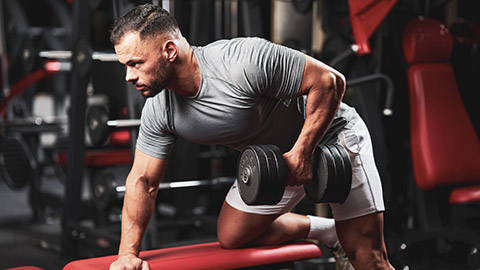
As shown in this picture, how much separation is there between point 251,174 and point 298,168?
14 centimetres

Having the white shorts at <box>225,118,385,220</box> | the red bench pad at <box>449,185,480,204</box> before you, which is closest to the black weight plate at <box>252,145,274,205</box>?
the white shorts at <box>225,118,385,220</box>

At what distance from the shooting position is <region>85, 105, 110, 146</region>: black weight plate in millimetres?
3078

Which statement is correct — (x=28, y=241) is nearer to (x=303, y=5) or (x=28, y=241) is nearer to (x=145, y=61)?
(x=303, y=5)

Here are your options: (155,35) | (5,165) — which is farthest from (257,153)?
(5,165)

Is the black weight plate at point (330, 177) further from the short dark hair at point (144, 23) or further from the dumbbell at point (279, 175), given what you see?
the short dark hair at point (144, 23)

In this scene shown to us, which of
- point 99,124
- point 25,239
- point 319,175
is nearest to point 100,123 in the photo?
point 99,124

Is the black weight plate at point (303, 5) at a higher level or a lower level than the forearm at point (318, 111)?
higher

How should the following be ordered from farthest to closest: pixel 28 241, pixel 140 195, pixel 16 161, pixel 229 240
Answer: pixel 16 161 → pixel 28 241 → pixel 229 240 → pixel 140 195

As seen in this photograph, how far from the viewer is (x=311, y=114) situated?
70.4 inches

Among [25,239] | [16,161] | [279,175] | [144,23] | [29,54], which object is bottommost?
[25,239]

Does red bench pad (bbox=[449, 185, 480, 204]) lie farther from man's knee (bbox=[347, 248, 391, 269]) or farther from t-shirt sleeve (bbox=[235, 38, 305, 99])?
t-shirt sleeve (bbox=[235, 38, 305, 99])

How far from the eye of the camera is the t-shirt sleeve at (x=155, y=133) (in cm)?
187

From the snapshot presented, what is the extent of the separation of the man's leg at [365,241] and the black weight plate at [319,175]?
22 centimetres

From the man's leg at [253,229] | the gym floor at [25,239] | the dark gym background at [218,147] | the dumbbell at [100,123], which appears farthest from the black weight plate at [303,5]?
the gym floor at [25,239]
